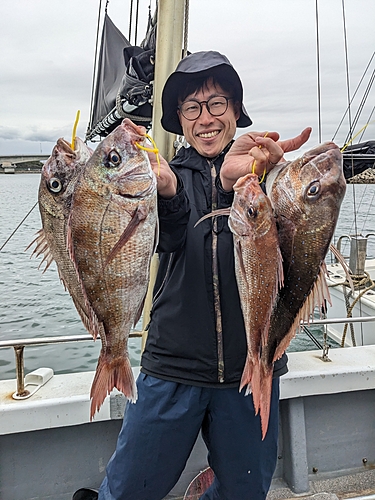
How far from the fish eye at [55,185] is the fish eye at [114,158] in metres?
0.21

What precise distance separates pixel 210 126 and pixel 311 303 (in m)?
1.03

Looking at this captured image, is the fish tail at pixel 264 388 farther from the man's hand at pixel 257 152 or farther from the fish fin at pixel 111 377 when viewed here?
the man's hand at pixel 257 152

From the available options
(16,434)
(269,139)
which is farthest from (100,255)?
(16,434)

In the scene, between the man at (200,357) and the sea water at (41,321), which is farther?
the sea water at (41,321)

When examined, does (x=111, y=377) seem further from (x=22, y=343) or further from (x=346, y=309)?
(x=346, y=309)

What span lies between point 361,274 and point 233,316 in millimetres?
5048

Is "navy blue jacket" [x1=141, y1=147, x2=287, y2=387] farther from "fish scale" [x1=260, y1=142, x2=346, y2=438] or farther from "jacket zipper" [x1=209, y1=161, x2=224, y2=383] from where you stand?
"fish scale" [x1=260, y1=142, x2=346, y2=438]

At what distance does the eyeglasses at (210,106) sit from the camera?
214 centimetres

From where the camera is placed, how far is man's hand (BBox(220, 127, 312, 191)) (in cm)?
167

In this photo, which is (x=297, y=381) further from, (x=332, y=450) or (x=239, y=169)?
(x=239, y=169)

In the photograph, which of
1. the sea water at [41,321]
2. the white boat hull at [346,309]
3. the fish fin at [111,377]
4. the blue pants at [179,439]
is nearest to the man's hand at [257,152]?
the fish fin at [111,377]

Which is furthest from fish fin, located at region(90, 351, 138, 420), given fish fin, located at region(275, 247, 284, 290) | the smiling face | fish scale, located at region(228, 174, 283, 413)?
the smiling face

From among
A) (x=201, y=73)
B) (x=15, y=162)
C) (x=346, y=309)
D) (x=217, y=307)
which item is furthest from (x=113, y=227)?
(x=346, y=309)

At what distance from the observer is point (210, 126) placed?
2168 millimetres
